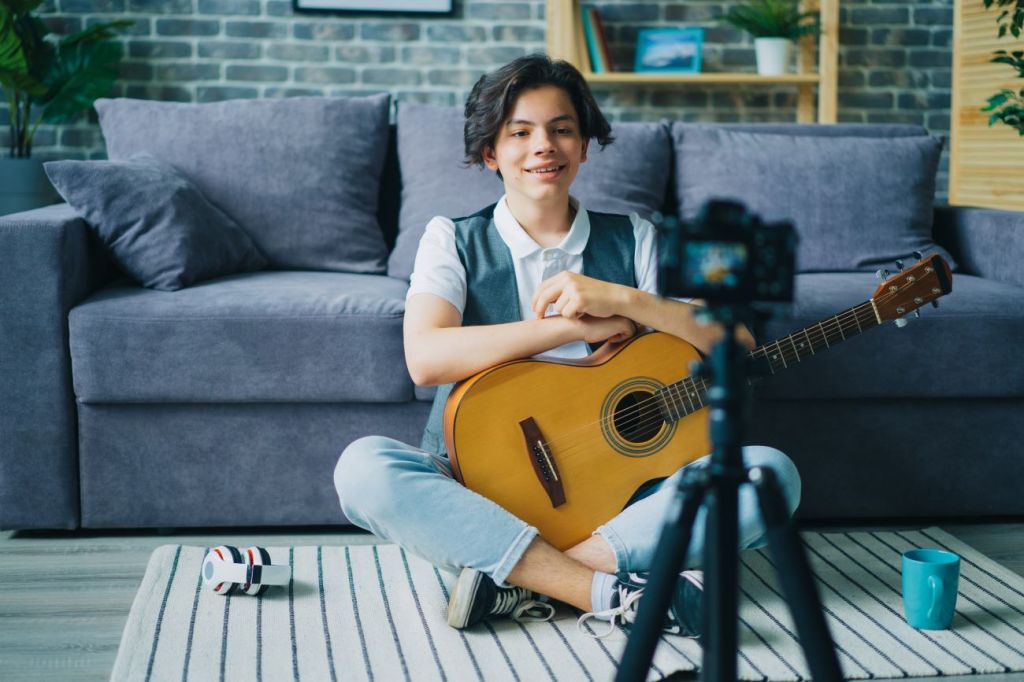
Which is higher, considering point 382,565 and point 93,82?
point 93,82

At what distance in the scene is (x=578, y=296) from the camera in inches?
66.0

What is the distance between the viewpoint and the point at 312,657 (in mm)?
1576

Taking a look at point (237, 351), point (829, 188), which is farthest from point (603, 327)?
point (829, 188)

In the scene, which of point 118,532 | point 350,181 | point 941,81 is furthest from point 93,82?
point 941,81

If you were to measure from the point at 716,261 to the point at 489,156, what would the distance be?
109 centimetres

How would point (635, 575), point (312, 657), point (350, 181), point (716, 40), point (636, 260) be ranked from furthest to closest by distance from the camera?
point (716, 40) → point (350, 181) → point (636, 260) → point (635, 575) → point (312, 657)

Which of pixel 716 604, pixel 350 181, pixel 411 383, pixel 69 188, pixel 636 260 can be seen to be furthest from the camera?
pixel 350 181

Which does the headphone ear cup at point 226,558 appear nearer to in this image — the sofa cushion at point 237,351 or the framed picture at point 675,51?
the sofa cushion at point 237,351

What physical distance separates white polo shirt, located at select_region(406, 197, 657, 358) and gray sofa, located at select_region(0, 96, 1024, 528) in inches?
11.1

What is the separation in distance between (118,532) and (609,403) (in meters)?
1.12

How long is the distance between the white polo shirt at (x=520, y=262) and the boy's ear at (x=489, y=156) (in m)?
0.07

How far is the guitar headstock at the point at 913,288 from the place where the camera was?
1678 mm

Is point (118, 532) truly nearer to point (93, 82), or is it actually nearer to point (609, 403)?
point (609, 403)

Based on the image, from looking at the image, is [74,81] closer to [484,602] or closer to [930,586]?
[484,602]
